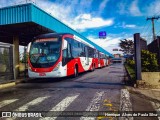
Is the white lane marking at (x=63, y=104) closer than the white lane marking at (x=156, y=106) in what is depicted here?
No

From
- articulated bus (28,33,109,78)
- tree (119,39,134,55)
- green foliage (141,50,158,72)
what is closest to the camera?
green foliage (141,50,158,72)

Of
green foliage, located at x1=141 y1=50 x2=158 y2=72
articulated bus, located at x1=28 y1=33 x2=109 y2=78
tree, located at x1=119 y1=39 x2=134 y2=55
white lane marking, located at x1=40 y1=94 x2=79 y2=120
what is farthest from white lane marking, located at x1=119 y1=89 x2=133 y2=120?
tree, located at x1=119 y1=39 x2=134 y2=55

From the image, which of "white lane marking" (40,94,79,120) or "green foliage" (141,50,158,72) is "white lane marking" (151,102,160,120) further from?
"green foliage" (141,50,158,72)

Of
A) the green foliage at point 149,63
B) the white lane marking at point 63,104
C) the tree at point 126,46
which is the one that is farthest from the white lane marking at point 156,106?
the tree at point 126,46

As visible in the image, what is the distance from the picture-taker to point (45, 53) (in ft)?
42.8

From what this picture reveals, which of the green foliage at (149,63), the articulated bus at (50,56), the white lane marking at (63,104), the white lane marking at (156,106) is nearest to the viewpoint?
the white lane marking at (156,106)

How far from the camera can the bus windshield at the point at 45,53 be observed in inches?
506

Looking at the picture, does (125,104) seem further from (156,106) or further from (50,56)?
(50,56)

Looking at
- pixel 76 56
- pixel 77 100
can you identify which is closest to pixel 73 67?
pixel 76 56

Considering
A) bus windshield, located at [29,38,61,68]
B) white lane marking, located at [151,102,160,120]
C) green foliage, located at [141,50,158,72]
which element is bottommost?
white lane marking, located at [151,102,160,120]

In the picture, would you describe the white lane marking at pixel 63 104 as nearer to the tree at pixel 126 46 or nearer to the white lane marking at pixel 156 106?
the white lane marking at pixel 156 106

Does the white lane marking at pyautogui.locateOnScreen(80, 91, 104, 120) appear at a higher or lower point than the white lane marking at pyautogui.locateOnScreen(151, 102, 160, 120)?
higher

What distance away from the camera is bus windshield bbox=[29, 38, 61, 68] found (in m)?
12.8

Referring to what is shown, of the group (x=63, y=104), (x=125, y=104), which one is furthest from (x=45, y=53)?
(x=125, y=104)
